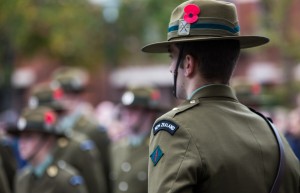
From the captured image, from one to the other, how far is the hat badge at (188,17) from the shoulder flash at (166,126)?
454 millimetres

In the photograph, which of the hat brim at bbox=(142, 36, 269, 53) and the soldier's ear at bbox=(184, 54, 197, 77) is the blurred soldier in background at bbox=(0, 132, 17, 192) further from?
the soldier's ear at bbox=(184, 54, 197, 77)

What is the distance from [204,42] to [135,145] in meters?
3.94

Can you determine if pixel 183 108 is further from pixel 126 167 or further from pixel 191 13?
pixel 126 167

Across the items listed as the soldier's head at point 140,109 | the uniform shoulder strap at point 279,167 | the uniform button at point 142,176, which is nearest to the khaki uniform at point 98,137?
the soldier's head at point 140,109

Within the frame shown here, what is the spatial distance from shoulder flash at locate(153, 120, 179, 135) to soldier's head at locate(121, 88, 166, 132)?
399cm

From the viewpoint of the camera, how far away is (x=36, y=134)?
608 centimetres

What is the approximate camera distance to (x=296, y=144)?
7785 mm

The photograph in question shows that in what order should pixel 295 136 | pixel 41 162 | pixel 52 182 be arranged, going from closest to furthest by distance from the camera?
1. pixel 52 182
2. pixel 41 162
3. pixel 295 136

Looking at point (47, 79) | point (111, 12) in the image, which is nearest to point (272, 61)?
point (111, 12)

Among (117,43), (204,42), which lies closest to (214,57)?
(204,42)

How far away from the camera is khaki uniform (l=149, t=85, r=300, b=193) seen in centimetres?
286

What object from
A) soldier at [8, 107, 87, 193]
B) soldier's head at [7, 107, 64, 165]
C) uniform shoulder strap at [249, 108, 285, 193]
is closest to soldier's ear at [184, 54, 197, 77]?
uniform shoulder strap at [249, 108, 285, 193]

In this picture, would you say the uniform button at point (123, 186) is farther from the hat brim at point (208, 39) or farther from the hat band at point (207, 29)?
the hat band at point (207, 29)

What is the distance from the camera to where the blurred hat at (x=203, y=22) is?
3.10 metres
